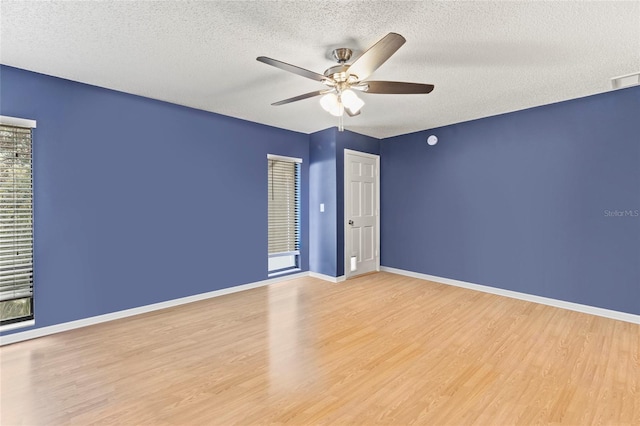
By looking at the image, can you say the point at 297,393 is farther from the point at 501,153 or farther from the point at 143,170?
the point at 501,153

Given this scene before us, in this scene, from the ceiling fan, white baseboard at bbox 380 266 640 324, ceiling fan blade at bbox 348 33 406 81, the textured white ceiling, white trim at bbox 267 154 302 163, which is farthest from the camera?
white trim at bbox 267 154 302 163

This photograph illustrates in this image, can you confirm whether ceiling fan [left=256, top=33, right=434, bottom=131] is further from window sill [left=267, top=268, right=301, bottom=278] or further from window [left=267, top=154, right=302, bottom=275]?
window sill [left=267, top=268, right=301, bottom=278]

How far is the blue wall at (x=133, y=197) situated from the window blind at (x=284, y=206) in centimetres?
23

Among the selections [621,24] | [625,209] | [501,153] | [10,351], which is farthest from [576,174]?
[10,351]

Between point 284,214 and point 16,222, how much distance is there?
125 inches

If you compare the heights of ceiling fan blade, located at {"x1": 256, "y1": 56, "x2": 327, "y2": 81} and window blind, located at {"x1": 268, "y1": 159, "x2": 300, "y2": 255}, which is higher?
ceiling fan blade, located at {"x1": 256, "y1": 56, "x2": 327, "y2": 81}

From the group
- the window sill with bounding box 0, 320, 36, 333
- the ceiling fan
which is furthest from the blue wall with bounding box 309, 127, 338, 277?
the window sill with bounding box 0, 320, 36, 333

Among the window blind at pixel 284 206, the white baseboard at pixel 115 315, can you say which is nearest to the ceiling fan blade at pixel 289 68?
the window blind at pixel 284 206

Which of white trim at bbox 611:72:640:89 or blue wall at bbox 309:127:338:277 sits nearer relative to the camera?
white trim at bbox 611:72:640:89

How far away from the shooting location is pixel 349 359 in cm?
242

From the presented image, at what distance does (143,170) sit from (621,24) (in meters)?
4.52

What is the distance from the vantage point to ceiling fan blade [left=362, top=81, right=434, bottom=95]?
234 cm

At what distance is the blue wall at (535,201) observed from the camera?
3250 mm

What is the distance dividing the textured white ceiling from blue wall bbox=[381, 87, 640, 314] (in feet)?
1.67
